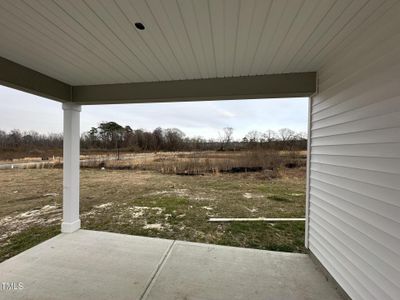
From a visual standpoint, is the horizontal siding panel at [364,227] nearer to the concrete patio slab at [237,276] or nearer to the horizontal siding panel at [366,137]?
the horizontal siding panel at [366,137]

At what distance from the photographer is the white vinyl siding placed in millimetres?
1219

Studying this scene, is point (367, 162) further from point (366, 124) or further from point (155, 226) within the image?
point (155, 226)

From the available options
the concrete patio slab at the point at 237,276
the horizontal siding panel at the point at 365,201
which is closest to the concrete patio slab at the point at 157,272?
the concrete patio slab at the point at 237,276

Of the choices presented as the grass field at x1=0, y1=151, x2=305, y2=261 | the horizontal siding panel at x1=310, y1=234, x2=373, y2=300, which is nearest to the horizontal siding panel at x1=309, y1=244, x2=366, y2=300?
the horizontal siding panel at x1=310, y1=234, x2=373, y2=300

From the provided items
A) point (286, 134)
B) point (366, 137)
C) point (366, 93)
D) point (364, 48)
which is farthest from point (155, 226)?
point (286, 134)

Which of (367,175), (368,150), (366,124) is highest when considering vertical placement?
(366,124)

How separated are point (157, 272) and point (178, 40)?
220 cm

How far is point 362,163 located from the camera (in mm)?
1497

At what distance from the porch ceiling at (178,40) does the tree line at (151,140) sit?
742 cm

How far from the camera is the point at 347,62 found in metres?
1.71

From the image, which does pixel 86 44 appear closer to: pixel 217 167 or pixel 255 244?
pixel 255 244

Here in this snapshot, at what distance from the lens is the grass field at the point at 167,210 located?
2.94m

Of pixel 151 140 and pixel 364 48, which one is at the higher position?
pixel 364 48

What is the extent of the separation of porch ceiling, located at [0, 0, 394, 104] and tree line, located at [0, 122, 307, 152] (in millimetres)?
7416
